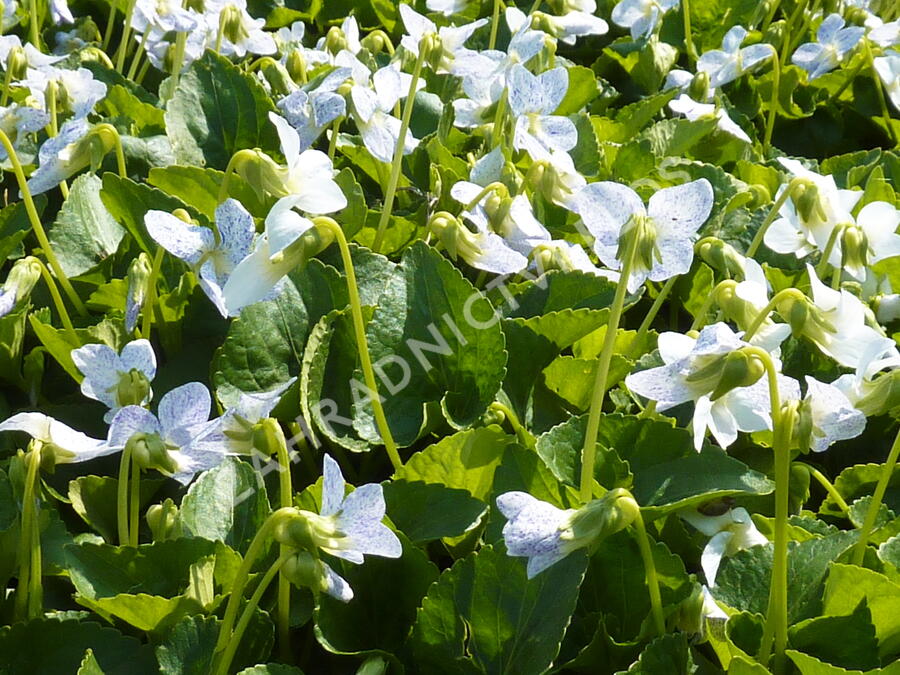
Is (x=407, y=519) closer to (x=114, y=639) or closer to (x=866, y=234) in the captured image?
(x=114, y=639)

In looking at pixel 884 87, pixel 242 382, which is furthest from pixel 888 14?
pixel 242 382

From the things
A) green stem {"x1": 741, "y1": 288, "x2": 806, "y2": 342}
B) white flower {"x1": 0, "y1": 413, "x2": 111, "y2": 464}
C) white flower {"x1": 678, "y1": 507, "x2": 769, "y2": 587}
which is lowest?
white flower {"x1": 678, "y1": 507, "x2": 769, "y2": 587}

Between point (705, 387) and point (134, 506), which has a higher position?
point (705, 387)

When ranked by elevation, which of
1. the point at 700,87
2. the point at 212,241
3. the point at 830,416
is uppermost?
the point at 212,241

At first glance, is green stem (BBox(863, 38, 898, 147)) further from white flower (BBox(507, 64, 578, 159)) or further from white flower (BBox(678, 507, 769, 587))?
white flower (BBox(678, 507, 769, 587))

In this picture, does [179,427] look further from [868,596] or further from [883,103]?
[883,103]

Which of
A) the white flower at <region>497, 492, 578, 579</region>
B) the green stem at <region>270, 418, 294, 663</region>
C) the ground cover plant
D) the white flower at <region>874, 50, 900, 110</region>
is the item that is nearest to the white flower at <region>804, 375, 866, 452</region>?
the ground cover plant

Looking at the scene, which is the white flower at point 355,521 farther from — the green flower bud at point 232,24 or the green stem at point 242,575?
the green flower bud at point 232,24

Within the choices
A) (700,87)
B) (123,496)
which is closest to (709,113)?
(700,87)
